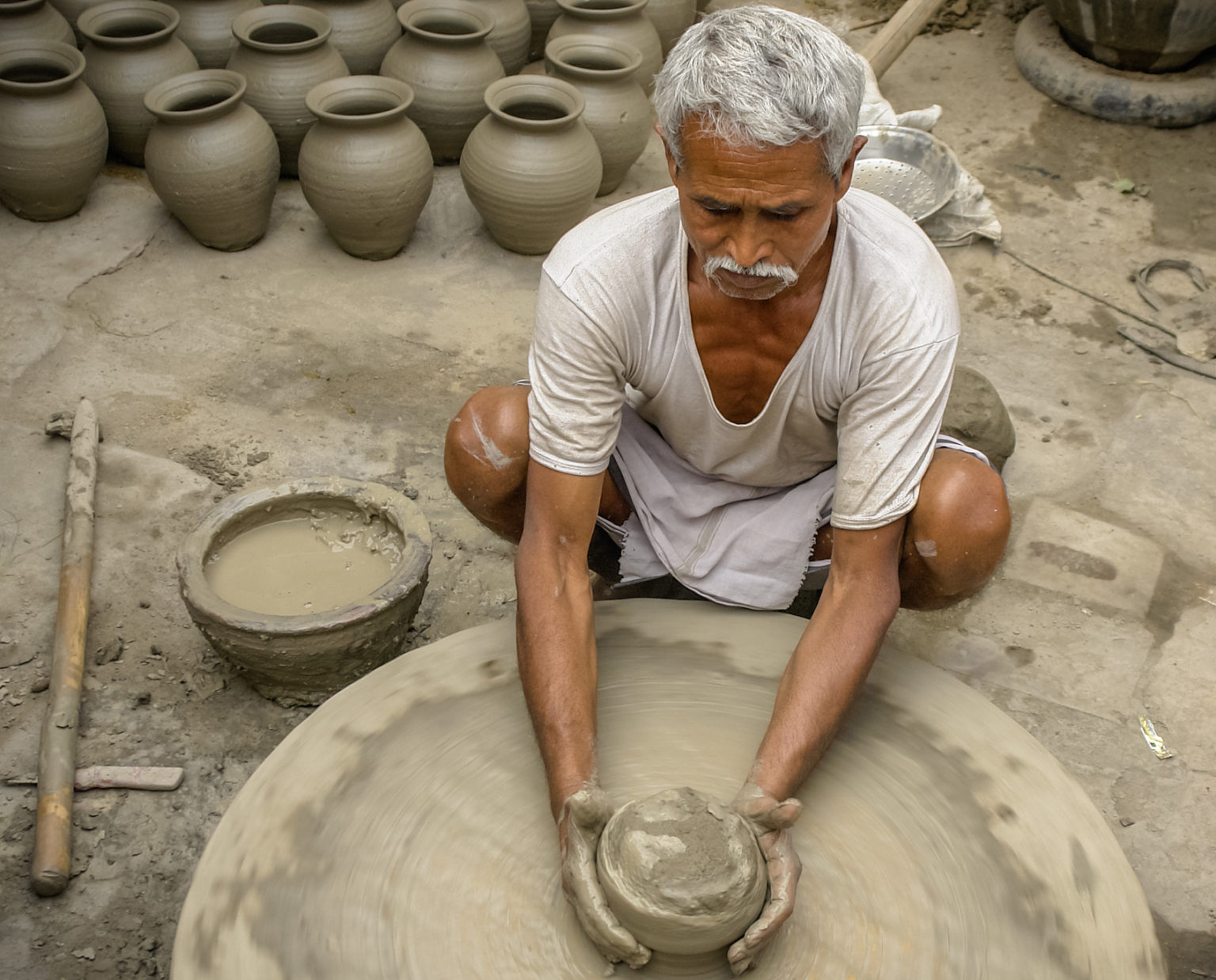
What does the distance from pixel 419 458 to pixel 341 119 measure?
1.30m

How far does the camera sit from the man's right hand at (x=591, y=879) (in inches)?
55.9

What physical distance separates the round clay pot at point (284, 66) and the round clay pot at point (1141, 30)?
10.1 ft

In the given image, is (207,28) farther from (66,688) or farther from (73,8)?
(66,688)

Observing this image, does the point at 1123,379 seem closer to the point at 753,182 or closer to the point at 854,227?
the point at 854,227

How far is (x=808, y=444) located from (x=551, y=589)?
1.89ft

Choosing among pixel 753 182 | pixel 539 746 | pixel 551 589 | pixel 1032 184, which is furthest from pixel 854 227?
pixel 1032 184

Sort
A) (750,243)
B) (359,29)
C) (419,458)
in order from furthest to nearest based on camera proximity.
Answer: (359,29), (419,458), (750,243)

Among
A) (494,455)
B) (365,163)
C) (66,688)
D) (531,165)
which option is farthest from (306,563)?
(531,165)

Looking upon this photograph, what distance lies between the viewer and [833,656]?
1721mm

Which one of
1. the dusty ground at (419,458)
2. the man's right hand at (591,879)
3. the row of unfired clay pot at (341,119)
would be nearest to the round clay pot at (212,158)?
the row of unfired clay pot at (341,119)

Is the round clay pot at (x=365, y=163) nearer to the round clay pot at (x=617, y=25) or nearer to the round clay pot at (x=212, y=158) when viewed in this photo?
the round clay pot at (x=212, y=158)

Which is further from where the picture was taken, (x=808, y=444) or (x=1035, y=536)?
(x=1035, y=536)

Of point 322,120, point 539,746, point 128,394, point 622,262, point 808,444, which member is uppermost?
point 622,262

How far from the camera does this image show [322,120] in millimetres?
3771
